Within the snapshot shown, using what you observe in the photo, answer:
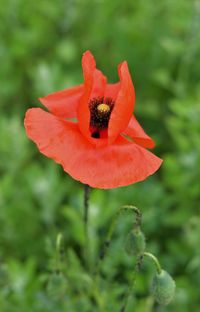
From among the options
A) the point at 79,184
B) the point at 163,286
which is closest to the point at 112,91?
the point at 163,286

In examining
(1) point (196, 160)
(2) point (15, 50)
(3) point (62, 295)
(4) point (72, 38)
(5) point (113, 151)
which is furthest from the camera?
(4) point (72, 38)

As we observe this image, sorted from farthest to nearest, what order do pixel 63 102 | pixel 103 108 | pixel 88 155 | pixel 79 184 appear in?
1. pixel 79 184
2. pixel 63 102
3. pixel 103 108
4. pixel 88 155

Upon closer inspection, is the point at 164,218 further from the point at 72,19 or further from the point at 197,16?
the point at 72,19

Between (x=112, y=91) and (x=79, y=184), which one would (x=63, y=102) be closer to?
(x=112, y=91)

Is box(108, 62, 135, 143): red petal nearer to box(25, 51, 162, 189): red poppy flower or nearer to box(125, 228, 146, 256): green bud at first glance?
box(25, 51, 162, 189): red poppy flower

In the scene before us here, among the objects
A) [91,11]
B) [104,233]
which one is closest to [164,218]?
[104,233]

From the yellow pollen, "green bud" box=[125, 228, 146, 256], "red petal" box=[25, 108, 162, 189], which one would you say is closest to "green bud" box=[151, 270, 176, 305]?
"green bud" box=[125, 228, 146, 256]
